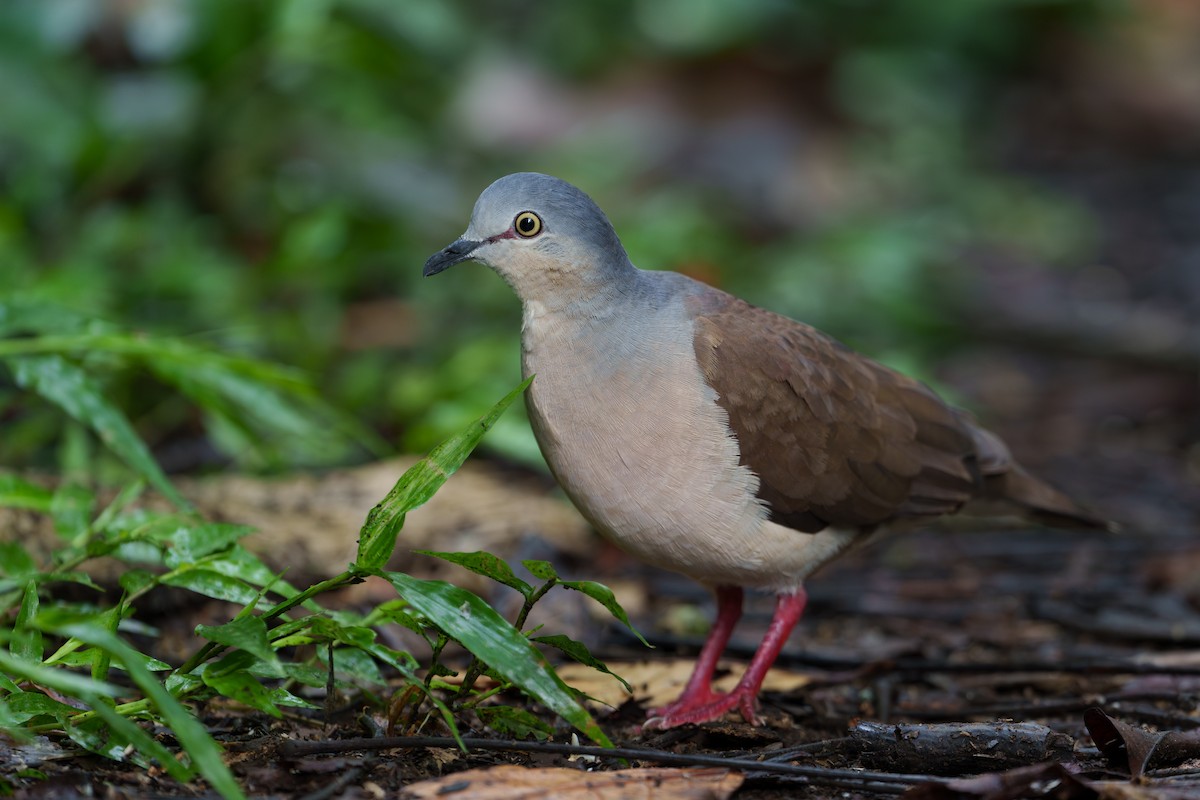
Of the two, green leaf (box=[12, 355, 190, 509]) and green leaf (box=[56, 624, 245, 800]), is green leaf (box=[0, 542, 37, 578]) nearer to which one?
green leaf (box=[12, 355, 190, 509])

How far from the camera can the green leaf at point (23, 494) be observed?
3.62 metres

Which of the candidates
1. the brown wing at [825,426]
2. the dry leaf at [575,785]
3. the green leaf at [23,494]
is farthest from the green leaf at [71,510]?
the brown wing at [825,426]

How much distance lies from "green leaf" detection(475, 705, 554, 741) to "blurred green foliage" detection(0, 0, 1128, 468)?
7.32 ft

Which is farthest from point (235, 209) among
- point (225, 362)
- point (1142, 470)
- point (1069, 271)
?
point (1069, 271)

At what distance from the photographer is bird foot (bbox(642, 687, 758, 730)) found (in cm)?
362

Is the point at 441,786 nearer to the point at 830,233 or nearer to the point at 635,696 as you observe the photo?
the point at 635,696

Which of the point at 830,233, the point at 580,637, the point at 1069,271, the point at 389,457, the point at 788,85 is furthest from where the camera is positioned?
the point at 788,85

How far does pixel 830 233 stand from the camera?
8648mm

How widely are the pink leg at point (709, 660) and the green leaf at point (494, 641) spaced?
0.98 m

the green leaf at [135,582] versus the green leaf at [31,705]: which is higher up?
the green leaf at [135,582]

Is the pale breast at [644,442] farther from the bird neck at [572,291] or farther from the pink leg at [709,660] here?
the pink leg at [709,660]

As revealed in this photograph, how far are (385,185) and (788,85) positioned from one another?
14.6 ft

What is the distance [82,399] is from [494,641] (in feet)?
6.19

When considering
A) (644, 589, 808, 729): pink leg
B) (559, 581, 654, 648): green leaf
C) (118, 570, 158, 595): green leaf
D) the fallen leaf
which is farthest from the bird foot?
(118, 570, 158, 595): green leaf
